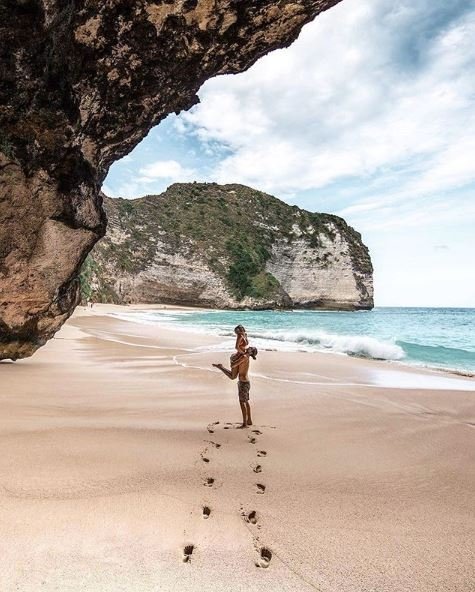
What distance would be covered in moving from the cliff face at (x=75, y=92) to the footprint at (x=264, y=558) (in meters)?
6.32

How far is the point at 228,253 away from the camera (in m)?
82.1

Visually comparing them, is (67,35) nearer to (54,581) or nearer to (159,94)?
(159,94)

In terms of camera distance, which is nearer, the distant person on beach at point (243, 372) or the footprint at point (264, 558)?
the footprint at point (264, 558)

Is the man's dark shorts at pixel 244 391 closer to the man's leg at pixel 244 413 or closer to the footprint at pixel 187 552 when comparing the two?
the man's leg at pixel 244 413

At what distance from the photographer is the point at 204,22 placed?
6.48m

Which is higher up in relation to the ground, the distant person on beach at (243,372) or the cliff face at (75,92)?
the cliff face at (75,92)

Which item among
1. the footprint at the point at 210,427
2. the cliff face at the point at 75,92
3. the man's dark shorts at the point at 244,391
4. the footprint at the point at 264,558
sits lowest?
the footprint at the point at 210,427

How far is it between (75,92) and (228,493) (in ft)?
21.3

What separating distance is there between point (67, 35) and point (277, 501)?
694 cm

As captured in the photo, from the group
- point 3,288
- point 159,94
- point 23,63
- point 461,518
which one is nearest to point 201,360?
point 3,288

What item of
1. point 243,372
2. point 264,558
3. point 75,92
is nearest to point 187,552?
point 264,558

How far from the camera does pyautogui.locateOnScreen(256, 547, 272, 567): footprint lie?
2.42 m

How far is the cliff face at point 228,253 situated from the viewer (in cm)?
7762

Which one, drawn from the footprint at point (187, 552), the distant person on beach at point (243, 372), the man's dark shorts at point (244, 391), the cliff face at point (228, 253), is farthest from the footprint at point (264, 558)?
the cliff face at point (228, 253)
